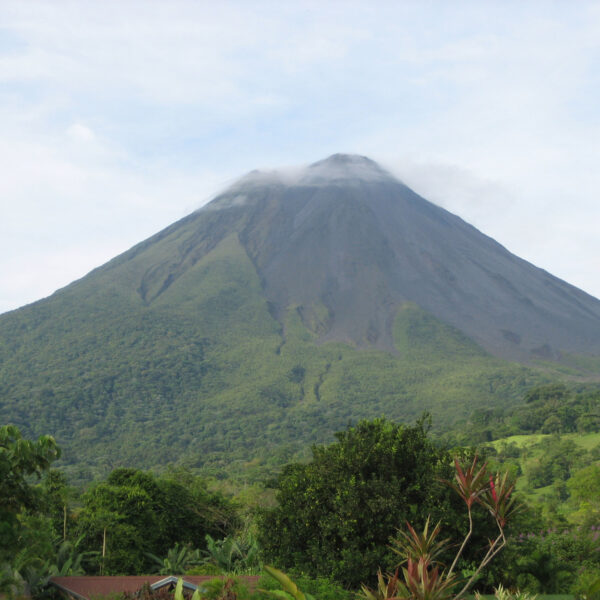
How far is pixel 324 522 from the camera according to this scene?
1215 cm

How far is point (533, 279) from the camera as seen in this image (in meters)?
135

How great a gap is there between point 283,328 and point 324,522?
99281 mm

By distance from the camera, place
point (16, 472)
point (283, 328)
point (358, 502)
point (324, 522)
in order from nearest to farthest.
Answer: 1. point (16, 472)
2. point (358, 502)
3. point (324, 522)
4. point (283, 328)

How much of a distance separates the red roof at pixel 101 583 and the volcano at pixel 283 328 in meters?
53.6

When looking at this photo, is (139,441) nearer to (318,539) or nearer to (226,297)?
(226,297)

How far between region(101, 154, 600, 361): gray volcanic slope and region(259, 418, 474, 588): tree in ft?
305

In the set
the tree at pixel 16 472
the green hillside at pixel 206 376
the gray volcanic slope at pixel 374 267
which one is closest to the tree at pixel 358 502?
the tree at pixel 16 472

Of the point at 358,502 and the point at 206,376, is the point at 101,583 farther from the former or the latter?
the point at 206,376

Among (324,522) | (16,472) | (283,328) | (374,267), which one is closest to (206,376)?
(283,328)

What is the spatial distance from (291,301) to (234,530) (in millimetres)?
96838

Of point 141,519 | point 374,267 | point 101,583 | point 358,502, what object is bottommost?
point 141,519

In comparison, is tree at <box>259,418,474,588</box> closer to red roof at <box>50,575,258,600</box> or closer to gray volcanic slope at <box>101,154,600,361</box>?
red roof at <box>50,575,258,600</box>

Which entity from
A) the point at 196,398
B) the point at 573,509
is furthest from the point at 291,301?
the point at 573,509

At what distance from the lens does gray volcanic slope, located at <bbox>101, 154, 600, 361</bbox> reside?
113 metres
